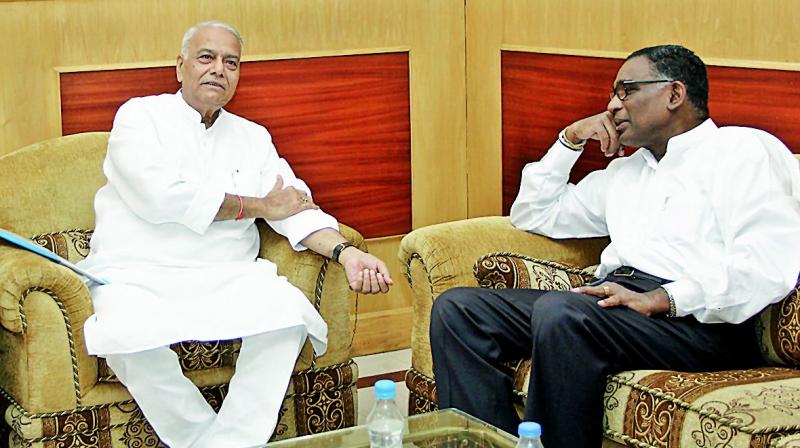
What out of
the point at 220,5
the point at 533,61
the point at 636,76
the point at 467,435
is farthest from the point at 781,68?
the point at 220,5

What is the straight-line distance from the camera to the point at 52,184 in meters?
3.82

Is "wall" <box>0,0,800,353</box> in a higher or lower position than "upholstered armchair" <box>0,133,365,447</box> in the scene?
higher

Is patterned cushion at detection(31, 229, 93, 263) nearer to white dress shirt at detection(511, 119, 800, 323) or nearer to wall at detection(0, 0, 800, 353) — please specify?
wall at detection(0, 0, 800, 353)

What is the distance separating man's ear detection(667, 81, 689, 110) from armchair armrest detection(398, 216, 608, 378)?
1.75ft

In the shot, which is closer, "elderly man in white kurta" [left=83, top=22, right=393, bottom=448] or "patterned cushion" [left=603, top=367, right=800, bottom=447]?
"patterned cushion" [left=603, top=367, right=800, bottom=447]

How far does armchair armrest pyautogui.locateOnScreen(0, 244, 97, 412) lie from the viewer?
3.32 m

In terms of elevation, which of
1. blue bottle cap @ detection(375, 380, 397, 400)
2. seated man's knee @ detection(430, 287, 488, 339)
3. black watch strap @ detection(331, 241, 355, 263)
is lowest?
blue bottle cap @ detection(375, 380, 397, 400)

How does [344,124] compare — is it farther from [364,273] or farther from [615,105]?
[615,105]

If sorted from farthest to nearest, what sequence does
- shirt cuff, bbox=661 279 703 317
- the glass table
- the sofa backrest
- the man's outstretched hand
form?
the sofa backrest → the man's outstretched hand → shirt cuff, bbox=661 279 703 317 → the glass table

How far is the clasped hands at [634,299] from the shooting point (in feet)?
10.6

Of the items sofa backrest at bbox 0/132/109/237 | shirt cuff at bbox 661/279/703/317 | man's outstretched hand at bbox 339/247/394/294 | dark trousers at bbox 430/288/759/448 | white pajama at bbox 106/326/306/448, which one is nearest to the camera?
dark trousers at bbox 430/288/759/448

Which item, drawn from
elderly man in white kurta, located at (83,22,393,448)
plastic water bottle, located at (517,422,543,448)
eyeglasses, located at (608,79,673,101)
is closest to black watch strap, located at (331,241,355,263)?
elderly man in white kurta, located at (83,22,393,448)

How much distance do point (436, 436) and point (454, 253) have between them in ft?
2.97

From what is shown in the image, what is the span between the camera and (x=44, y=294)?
334cm
